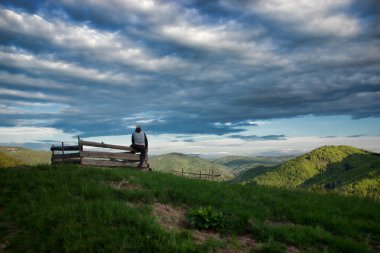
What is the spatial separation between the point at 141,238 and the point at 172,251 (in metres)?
1.02

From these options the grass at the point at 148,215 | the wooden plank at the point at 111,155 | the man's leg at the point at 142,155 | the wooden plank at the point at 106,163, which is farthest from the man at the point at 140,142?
the grass at the point at 148,215

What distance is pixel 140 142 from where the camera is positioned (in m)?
24.7

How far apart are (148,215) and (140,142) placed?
14699 mm

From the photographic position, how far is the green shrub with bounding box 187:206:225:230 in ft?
35.1

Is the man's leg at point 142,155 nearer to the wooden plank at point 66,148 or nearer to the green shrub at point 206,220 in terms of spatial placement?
the wooden plank at point 66,148

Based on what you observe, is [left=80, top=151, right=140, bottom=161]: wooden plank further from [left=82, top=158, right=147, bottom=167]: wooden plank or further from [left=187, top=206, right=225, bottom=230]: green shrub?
[left=187, top=206, right=225, bottom=230]: green shrub

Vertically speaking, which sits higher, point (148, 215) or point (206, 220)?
point (148, 215)

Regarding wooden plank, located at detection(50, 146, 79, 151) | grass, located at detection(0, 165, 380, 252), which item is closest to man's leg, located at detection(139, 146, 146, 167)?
wooden plank, located at detection(50, 146, 79, 151)

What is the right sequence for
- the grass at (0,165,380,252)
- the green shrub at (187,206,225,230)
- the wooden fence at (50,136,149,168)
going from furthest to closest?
the wooden fence at (50,136,149,168)
the green shrub at (187,206,225,230)
the grass at (0,165,380,252)

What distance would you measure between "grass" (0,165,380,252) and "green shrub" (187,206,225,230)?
0.87ft

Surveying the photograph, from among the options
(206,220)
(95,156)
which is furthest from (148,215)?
(95,156)

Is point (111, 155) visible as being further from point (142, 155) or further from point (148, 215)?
point (148, 215)

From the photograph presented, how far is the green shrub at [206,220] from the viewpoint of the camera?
10.7 metres

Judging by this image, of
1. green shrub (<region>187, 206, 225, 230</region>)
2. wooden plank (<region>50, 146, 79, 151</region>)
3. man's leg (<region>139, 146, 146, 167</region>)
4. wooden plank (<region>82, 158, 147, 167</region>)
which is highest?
wooden plank (<region>50, 146, 79, 151</region>)
